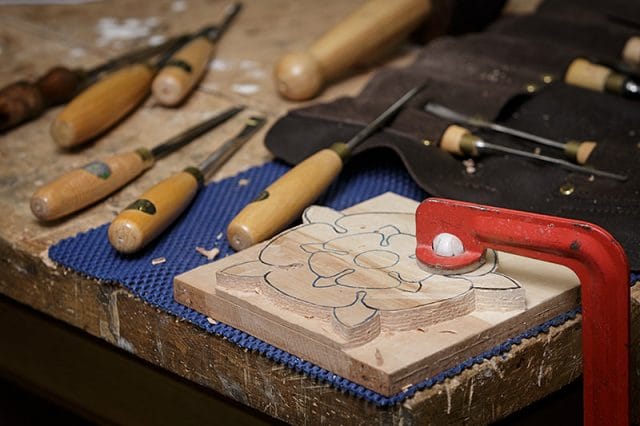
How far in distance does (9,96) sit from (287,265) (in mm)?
683

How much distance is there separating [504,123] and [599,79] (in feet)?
0.54

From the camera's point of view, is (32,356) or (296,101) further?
(296,101)

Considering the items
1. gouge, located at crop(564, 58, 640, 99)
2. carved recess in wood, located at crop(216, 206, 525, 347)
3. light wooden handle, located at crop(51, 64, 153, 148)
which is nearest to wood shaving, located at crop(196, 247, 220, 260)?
carved recess in wood, located at crop(216, 206, 525, 347)

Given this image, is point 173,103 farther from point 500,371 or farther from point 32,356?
point 500,371

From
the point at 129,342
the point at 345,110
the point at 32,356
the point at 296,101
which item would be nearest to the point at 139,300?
the point at 129,342

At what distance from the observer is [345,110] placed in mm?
1455

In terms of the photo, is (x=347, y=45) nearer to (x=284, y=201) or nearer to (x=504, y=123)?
(x=504, y=123)

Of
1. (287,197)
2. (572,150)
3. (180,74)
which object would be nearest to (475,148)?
(572,150)

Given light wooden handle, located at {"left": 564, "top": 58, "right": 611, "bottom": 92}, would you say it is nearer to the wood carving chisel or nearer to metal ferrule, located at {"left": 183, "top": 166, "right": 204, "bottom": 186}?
the wood carving chisel

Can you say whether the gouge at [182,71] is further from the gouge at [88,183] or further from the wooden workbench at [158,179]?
the gouge at [88,183]

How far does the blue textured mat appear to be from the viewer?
0.96m

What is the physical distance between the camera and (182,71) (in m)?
1.60

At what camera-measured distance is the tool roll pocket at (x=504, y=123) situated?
1242 millimetres

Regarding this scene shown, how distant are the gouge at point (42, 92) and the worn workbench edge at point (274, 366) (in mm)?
357
